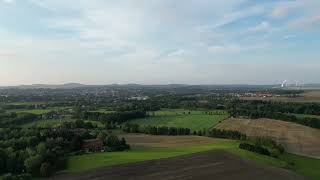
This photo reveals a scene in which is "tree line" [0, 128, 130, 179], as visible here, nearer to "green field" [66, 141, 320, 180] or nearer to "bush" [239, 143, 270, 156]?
"green field" [66, 141, 320, 180]

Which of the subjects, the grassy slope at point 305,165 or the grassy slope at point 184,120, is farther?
the grassy slope at point 184,120

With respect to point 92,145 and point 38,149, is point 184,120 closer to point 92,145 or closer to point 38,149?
point 92,145

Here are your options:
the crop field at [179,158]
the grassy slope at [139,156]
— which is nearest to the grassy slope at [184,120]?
the crop field at [179,158]

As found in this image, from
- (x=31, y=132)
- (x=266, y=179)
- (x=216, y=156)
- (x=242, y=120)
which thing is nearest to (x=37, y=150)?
(x=31, y=132)

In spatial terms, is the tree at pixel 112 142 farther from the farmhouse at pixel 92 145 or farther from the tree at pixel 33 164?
the tree at pixel 33 164

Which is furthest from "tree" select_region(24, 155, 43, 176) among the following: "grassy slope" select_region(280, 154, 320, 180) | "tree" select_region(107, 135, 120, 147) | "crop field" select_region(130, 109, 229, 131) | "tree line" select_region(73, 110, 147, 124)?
"tree line" select_region(73, 110, 147, 124)

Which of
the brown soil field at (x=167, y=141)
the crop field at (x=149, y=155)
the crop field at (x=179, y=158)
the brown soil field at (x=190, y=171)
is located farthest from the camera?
the brown soil field at (x=167, y=141)

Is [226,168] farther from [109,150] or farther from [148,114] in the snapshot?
[148,114]
